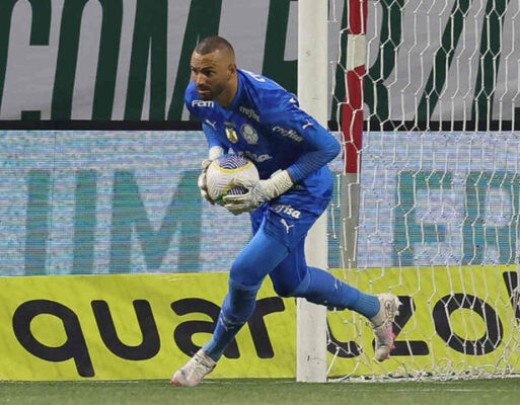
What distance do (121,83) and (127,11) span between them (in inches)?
15.9

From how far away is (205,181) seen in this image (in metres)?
6.43

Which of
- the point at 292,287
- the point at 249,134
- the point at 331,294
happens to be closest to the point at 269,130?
the point at 249,134

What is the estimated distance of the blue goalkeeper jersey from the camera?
6.39 meters

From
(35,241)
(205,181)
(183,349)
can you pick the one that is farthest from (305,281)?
(35,241)

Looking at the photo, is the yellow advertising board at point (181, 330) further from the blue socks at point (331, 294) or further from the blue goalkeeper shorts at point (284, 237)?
the blue goalkeeper shorts at point (284, 237)

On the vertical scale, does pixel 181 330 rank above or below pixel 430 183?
below

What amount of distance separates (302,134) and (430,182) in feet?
7.01

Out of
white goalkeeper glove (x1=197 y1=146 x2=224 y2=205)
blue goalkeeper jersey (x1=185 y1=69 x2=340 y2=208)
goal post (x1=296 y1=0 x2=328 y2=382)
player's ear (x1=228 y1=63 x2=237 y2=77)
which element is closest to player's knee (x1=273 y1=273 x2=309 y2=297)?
blue goalkeeper jersey (x1=185 y1=69 x2=340 y2=208)

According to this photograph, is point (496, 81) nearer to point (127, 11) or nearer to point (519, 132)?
point (519, 132)

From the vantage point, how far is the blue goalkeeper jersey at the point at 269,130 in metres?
6.39

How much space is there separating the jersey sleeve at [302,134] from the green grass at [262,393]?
99 cm

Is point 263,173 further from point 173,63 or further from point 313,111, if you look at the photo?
point 173,63

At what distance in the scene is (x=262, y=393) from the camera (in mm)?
6883

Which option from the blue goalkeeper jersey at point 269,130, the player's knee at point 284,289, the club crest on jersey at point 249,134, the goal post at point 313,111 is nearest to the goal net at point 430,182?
the goal post at point 313,111
